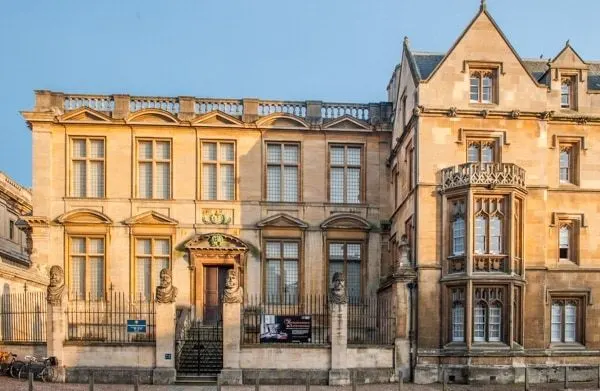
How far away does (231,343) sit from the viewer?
84.7ft

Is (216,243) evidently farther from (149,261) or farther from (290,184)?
(290,184)

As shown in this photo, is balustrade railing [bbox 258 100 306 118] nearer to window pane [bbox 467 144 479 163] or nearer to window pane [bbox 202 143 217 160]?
window pane [bbox 202 143 217 160]

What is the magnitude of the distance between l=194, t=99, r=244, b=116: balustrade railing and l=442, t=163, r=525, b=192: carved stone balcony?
1119 cm

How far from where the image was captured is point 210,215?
3412 cm

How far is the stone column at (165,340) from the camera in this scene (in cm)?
2577

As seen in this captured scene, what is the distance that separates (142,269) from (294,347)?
416 inches

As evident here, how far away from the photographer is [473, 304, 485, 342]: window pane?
1102 inches

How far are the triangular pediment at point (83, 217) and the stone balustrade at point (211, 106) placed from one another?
4541 millimetres

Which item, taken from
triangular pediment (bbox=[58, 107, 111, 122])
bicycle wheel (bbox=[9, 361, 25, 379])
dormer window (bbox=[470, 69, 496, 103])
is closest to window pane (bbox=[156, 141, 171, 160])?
triangular pediment (bbox=[58, 107, 111, 122])

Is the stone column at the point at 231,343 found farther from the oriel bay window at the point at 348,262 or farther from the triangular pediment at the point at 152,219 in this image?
the oriel bay window at the point at 348,262

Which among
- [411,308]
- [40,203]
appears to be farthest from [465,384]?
[40,203]

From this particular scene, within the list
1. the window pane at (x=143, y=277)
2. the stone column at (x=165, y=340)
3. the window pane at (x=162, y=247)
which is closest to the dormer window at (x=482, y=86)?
the stone column at (x=165, y=340)

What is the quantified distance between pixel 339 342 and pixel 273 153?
11647 millimetres

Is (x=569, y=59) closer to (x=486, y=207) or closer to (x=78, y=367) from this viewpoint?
(x=486, y=207)
